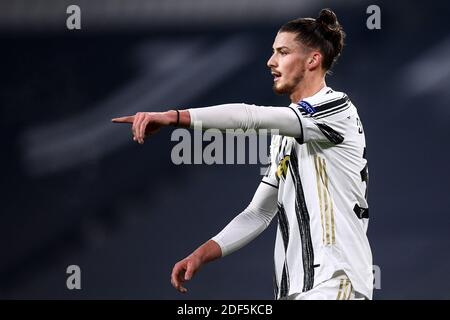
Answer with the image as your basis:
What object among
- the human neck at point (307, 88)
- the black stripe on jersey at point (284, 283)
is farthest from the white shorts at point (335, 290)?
the human neck at point (307, 88)

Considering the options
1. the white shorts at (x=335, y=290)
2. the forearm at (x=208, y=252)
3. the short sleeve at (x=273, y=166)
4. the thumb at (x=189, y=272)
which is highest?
the short sleeve at (x=273, y=166)

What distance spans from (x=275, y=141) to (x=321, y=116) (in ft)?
1.09

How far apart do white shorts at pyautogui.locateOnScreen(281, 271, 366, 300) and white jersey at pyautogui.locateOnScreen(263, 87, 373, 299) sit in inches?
0.6

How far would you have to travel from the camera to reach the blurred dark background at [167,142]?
478cm

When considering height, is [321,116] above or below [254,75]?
below

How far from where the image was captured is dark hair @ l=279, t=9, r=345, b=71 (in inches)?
119

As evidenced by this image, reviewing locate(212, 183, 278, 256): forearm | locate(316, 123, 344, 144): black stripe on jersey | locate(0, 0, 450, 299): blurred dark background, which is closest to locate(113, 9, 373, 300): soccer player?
locate(316, 123, 344, 144): black stripe on jersey


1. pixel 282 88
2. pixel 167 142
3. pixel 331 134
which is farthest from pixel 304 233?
pixel 167 142

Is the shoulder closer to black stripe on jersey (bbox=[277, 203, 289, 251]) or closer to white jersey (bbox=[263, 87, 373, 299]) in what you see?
white jersey (bbox=[263, 87, 373, 299])

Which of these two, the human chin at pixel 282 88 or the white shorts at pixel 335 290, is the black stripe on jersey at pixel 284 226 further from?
Result: the human chin at pixel 282 88

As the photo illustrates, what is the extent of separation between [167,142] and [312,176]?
7.09 feet
